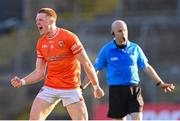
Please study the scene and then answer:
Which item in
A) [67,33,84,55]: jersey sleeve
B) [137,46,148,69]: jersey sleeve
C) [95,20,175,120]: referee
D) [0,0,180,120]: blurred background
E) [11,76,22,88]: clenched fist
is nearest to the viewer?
[67,33,84,55]: jersey sleeve

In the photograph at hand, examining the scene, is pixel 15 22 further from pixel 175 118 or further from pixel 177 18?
pixel 175 118

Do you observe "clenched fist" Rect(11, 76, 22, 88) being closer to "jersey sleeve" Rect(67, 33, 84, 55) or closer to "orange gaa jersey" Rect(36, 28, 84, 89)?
"orange gaa jersey" Rect(36, 28, 84, 89)

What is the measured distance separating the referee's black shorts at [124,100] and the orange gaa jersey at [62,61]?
149 cm

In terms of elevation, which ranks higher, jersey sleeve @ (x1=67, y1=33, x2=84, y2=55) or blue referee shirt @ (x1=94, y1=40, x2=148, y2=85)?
jersey sleeve @ (x1=67, y1=33, x2=84, y2=55)

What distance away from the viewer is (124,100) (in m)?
11.5

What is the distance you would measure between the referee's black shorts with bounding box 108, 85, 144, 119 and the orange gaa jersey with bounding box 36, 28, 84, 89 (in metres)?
1.49

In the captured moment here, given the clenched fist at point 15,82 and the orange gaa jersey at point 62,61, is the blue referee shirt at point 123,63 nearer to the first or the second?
the orange gaa jersey at point 62,61

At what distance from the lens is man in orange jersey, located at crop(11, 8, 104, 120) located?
9.92m

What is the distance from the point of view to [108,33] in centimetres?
2206

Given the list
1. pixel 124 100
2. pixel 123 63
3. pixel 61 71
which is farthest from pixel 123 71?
pixel 61 71

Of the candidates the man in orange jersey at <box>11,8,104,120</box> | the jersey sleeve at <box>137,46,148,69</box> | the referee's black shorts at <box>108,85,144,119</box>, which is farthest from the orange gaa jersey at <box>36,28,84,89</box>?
the jersey sleeve at <box>137,46,148,69</box>

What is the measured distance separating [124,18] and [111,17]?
1.35ft

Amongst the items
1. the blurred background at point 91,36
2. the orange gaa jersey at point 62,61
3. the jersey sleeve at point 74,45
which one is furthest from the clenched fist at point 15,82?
the blurred background at point 91,36

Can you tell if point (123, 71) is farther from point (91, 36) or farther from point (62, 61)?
point (91, 36)
